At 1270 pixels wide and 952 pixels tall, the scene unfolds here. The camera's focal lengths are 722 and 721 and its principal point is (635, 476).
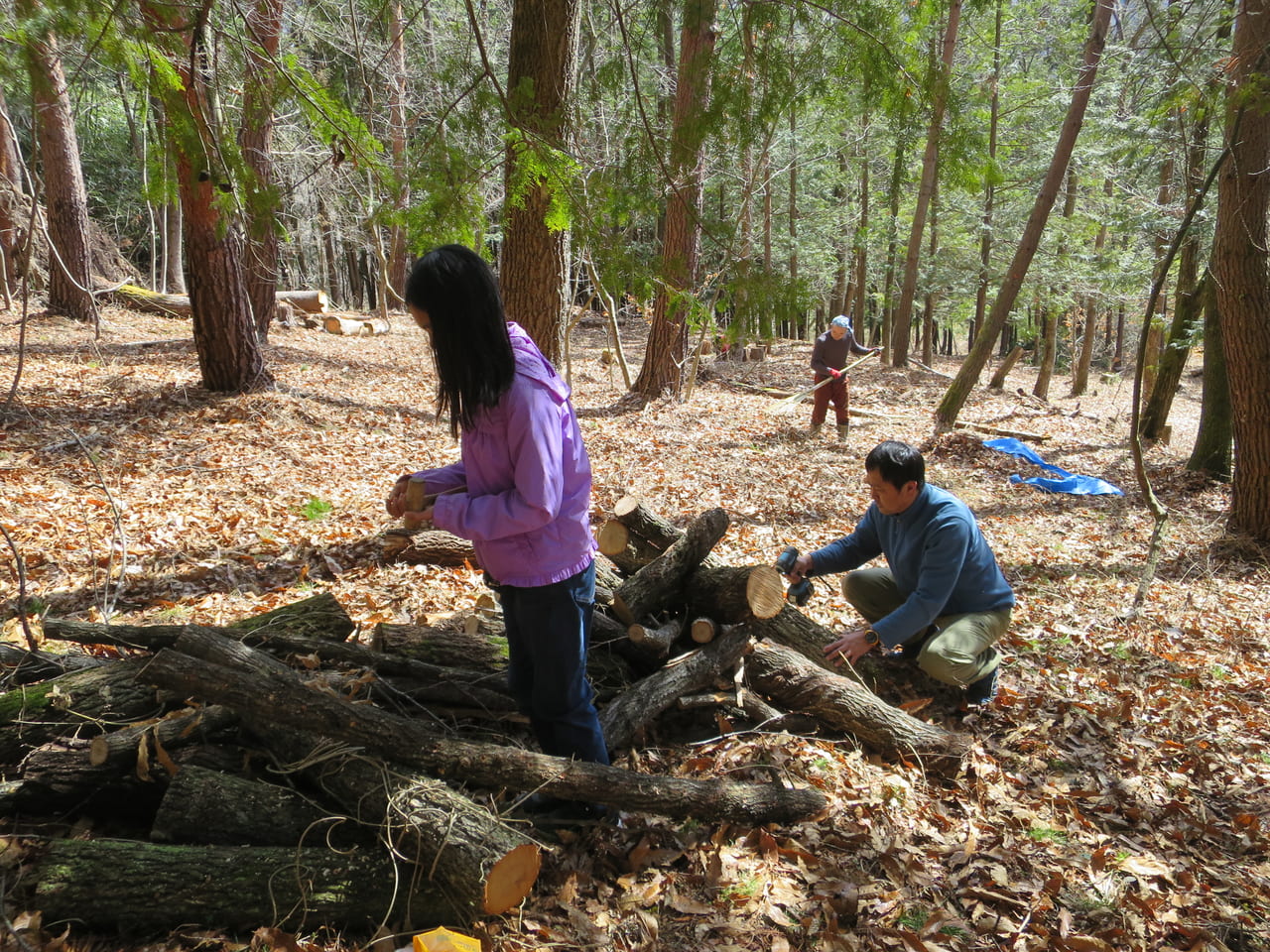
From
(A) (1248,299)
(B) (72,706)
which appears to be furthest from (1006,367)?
(B) (72,706)

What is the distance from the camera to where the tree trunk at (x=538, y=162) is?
10.7ft

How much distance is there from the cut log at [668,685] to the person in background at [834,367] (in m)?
7.37

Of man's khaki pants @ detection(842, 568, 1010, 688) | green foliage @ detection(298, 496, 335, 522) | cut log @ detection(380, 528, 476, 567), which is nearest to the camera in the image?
man's khaki pants @ detection(842, 568, 1010, 688)

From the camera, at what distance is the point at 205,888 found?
2.12 meters

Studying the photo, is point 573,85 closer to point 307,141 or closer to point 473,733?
point 473,733

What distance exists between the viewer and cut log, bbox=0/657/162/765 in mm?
2525

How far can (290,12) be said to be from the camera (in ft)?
31.5

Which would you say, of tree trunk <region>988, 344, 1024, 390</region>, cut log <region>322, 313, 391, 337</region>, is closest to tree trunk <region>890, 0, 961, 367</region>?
tree trunk <region>988, 344, 1024, 390</region>

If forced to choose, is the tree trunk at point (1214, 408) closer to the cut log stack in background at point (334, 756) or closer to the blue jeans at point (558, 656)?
the cut log stack in background at point (334, 756)

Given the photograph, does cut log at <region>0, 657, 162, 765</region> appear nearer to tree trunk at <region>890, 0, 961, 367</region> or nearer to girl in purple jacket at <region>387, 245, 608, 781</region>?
girl in purple jacket at <region>387, 245, 608, 781</region>

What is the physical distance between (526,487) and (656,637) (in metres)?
1.44

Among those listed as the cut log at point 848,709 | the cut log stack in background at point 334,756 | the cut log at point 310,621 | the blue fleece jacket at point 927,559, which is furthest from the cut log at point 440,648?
the blue fleece jacket at point 927,559

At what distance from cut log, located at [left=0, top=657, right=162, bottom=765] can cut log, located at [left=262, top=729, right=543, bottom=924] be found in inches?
23.1

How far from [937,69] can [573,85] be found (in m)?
2.22
